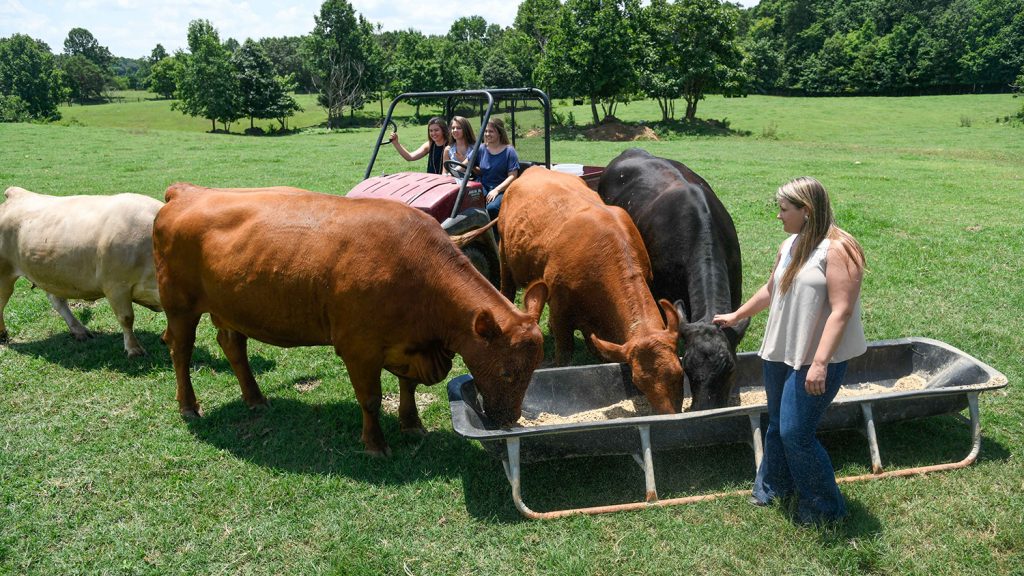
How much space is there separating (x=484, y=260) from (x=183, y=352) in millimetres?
3382

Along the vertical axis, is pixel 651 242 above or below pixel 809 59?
below

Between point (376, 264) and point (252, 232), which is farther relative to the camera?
point (252, 232)

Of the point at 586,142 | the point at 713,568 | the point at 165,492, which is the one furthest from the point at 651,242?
the point at 586,142

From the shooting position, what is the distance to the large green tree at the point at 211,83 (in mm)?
52094

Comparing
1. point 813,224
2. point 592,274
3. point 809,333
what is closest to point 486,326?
point 592,274

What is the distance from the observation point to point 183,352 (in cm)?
551

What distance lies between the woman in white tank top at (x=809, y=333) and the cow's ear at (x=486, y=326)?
1613 mm

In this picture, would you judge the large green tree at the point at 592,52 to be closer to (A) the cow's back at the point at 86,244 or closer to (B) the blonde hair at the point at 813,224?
(A) the cow's back at the point at 86,244

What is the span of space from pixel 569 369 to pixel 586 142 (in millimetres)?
29707

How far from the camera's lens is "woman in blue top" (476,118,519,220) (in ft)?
26.7

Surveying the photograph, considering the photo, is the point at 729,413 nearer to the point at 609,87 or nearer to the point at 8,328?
the point at 8,328

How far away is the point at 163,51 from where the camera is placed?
481 ft

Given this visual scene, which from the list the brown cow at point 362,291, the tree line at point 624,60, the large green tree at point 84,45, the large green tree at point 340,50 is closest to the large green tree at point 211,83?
the tree line at point 624,60

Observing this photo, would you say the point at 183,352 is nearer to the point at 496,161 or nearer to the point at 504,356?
the point at 504,356
